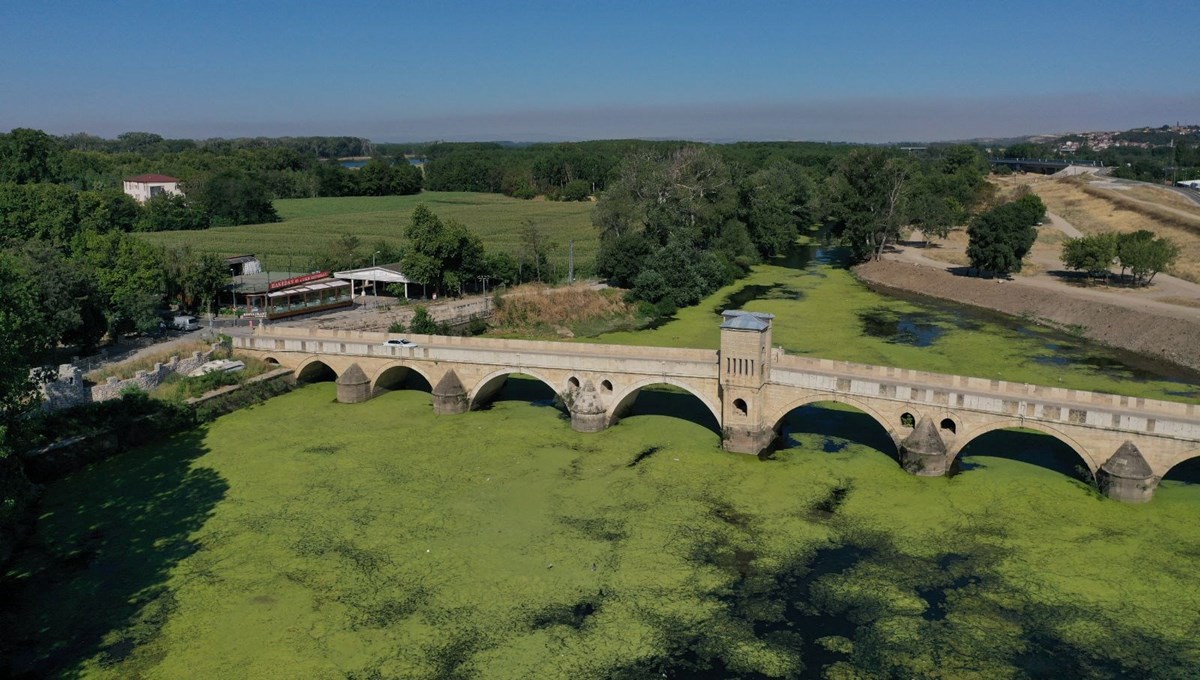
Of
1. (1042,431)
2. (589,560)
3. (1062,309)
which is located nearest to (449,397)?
(589,560)

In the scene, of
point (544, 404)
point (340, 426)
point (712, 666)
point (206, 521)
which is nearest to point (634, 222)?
point (544, 404)

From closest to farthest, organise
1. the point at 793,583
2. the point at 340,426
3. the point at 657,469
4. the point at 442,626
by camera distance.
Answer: the point at 442,626 → the point at 793,583 → the point at 657,469 → the point at 340,426

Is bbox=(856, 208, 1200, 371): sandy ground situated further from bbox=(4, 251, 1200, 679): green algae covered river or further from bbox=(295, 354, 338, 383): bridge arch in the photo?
bbox=(295, 354, 338, 383): bridge arch

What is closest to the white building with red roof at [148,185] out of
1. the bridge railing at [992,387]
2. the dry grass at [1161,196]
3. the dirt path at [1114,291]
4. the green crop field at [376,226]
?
the green crop field at [376,226]

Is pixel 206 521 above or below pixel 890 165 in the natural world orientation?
below

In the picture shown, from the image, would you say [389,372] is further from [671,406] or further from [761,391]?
[761,391]

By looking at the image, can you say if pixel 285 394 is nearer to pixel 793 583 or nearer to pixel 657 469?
pixel 657 469
